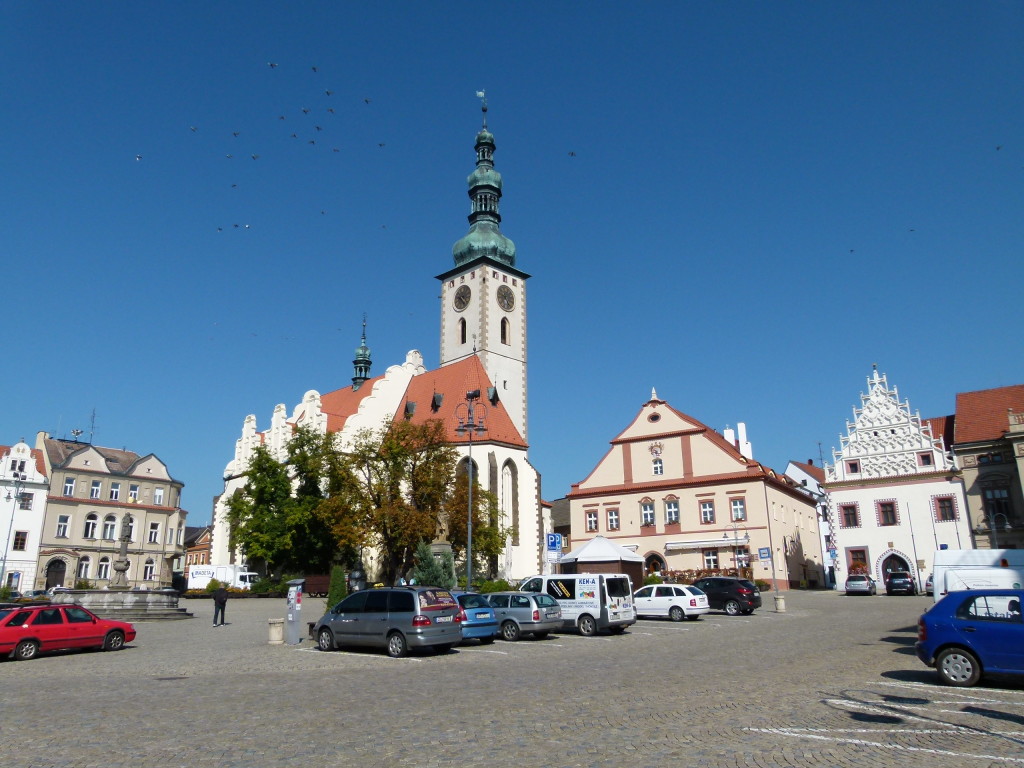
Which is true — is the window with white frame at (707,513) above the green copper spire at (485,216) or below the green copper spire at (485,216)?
below

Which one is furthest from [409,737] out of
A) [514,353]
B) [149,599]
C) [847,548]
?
[514,353]

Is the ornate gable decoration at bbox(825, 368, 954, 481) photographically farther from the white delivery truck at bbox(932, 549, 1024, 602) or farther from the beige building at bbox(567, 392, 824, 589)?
the white delivery truck at bbox(932, 549, 1024, 602)

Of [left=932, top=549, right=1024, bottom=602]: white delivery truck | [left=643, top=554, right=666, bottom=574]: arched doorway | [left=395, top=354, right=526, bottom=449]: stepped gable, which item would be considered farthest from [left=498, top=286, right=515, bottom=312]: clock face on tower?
[left=932, top=549, right=1024, bottom=602]: white delivery truck

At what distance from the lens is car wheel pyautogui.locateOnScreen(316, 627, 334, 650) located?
18516 mm

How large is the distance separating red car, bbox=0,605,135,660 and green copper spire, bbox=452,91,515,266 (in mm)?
50255

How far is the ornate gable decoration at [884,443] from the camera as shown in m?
47.5

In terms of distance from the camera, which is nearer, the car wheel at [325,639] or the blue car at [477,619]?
the car wheel at [325,639]

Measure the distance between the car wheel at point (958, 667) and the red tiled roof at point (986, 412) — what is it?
39.8 metres

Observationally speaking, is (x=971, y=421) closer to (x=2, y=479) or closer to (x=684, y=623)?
(x=684, y=623)

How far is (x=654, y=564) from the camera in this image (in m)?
51.8

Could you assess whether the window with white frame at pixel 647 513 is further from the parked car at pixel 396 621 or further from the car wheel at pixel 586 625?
the parked car at pixel 396 621

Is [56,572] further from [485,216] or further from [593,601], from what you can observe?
[593,601]

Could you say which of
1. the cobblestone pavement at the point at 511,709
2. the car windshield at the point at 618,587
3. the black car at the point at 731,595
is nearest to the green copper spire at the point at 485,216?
the black car at the point at 731,595

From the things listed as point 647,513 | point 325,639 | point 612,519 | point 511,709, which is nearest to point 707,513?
point 647,513
